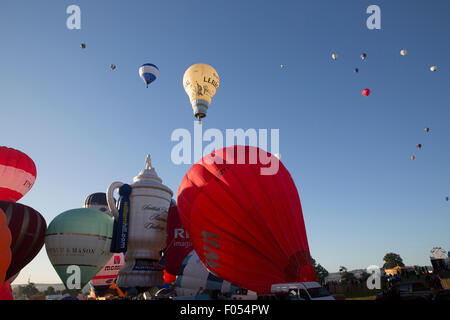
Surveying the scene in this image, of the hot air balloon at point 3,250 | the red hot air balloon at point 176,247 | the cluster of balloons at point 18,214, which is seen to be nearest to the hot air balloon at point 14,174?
the cluster of balloons at point 18,214

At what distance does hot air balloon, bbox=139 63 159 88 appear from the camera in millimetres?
24875

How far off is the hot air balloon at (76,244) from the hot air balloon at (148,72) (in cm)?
1152

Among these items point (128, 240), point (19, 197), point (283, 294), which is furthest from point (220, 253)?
point (19, 197)

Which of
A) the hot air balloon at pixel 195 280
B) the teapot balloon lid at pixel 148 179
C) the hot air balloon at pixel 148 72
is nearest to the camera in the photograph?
the hot air balloon at pixel 195 280

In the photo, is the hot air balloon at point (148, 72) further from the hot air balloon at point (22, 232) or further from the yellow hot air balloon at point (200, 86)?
the hot air balloon at point (22, 232)

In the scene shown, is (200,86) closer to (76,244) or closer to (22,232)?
(76,244)

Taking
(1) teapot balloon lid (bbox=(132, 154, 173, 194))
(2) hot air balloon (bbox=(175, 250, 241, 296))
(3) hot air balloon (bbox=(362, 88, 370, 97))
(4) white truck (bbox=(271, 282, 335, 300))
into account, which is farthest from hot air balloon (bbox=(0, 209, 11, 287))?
(3) hot air balloon (bbox=(362, 88, 370, 97))

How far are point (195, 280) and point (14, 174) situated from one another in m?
13.7

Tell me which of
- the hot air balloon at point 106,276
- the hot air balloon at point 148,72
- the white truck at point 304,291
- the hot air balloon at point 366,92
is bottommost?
the hot air balloon at point 106,276

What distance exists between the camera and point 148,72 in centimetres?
2484

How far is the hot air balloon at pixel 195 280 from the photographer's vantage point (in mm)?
16950

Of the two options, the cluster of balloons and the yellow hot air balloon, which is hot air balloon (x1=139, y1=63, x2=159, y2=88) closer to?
the yellow hot air balloon
